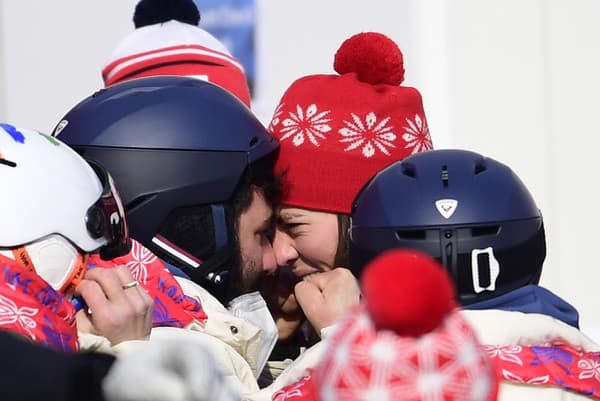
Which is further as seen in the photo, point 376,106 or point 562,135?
point 562,135

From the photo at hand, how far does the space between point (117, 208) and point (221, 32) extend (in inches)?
130

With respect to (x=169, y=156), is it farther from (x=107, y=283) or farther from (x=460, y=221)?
(x=460, y=221)

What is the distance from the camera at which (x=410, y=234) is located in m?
2.67

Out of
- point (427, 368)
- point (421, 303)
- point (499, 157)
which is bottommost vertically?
point (499, 157)

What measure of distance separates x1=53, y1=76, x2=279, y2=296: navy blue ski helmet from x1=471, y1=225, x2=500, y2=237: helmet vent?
760mm

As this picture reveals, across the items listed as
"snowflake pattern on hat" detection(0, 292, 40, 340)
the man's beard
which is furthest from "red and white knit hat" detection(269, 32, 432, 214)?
"snowflake pattern on hat" detection(0, 292, 40, 340)

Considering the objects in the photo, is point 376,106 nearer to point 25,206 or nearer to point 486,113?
point 25,206

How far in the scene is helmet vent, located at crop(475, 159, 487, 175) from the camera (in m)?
2.79

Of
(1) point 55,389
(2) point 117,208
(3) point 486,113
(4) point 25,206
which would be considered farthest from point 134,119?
(3) point 486,113

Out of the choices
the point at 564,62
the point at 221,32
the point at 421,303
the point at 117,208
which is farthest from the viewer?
the point at 221,32

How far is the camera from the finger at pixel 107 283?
8.64 feet

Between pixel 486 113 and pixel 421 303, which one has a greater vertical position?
pixel 421 303

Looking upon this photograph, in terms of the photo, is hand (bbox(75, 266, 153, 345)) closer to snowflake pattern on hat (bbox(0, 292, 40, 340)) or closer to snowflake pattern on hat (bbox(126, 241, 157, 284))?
snowflake pattern on hat (bbox(126, 241, 157, 284))

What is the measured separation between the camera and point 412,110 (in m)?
3.59
